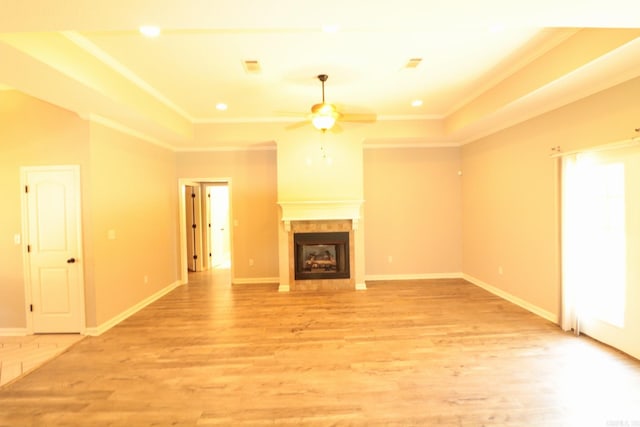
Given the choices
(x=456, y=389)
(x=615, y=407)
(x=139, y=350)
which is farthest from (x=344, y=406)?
(x=139, y=350)

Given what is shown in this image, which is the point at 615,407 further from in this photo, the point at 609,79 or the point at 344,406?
the point at 609,79

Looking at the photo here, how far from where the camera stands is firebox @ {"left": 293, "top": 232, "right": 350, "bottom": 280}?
5.56 m

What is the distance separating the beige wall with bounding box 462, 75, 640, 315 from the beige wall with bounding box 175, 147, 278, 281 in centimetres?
379

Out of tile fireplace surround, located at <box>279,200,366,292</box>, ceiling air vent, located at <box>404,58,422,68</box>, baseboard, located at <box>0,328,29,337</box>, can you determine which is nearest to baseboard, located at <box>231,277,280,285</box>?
tile fireplace surround, located at <box>279,200,366,292</box>

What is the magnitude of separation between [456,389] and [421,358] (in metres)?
0.52

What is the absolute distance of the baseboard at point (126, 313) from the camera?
3.79 meters

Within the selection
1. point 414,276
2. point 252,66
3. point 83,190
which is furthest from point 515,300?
point 83,190

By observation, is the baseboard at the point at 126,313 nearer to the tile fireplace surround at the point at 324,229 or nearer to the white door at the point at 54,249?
the white door at the point at 54,249

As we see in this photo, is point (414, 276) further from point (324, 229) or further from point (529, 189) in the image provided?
point (529, 189)

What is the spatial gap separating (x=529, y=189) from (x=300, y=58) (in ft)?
11.4

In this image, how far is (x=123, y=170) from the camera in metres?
4.44

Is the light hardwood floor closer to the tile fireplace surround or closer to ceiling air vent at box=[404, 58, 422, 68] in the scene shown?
the tile fireplace surround

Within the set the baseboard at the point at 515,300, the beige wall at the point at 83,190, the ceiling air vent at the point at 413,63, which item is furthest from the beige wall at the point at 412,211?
the beige wall at the point at 83,190

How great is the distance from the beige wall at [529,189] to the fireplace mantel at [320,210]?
2.18m
